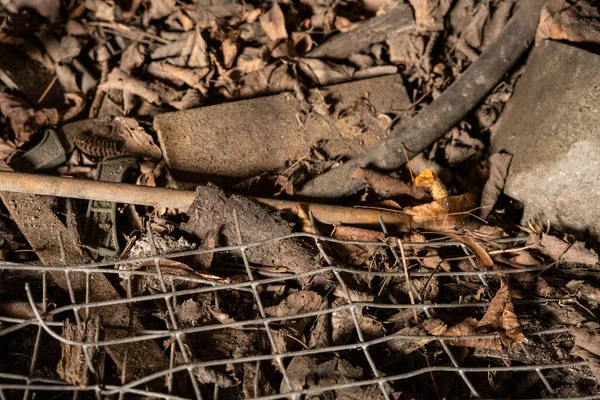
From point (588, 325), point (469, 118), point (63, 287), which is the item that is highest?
point (469, 118)

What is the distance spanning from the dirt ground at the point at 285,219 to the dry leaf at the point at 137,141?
0.03ft

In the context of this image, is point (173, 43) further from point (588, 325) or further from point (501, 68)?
point (588, 325)

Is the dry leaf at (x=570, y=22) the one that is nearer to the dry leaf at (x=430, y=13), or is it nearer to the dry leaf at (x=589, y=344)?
the dry leaf at (x=430, y=13)

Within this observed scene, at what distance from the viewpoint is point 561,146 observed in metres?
2.41

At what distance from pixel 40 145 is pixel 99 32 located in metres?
0.85

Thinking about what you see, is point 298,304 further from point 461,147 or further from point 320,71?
point 320,71

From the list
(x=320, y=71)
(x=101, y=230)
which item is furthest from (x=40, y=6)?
(x=320, y=71)

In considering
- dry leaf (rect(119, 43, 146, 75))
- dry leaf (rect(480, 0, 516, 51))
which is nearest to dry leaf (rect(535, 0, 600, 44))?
dry leaf (rect(480, 0, 516, 51))

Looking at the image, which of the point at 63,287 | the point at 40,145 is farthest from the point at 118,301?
the point at 40,145

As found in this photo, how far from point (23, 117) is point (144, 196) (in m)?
0.91

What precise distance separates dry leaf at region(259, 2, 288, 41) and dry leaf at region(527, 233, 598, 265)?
1720mm

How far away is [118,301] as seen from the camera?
6.15 feet

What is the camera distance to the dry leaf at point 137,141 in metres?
2.68

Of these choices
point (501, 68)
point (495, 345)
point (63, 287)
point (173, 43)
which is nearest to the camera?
point (495, 345)
